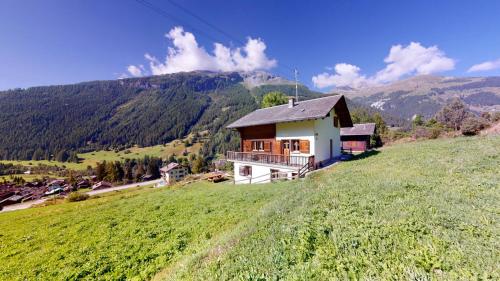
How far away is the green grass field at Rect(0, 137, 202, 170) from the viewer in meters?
156

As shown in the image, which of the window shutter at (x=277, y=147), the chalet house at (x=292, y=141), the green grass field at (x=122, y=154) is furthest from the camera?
the green grass field at (x=122, y=154)

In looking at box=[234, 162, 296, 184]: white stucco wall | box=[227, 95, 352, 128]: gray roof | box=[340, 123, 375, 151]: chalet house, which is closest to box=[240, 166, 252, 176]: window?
box=[234, 162, 296, 184]: white stucco wall

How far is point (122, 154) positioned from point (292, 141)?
186 meters

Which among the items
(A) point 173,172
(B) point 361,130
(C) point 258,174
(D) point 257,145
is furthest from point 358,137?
(A) point 173,172

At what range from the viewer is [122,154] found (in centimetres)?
16975

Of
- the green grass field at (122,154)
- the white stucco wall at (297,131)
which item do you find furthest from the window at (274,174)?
the green grass field at (122,154)

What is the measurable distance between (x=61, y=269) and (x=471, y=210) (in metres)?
13.9

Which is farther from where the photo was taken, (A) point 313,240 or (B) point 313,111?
(B) point 313,111

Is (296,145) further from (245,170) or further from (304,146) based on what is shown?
(245,170)

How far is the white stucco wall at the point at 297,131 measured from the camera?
21188 millimetres

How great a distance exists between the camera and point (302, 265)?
4434 mm

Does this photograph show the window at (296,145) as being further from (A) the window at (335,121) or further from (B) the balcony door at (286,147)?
(A) the window at (335,121)

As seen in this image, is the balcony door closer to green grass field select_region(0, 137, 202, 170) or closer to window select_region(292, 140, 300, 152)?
window select_region(292, 140, 300, 152)

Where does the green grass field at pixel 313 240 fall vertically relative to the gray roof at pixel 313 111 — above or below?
below
